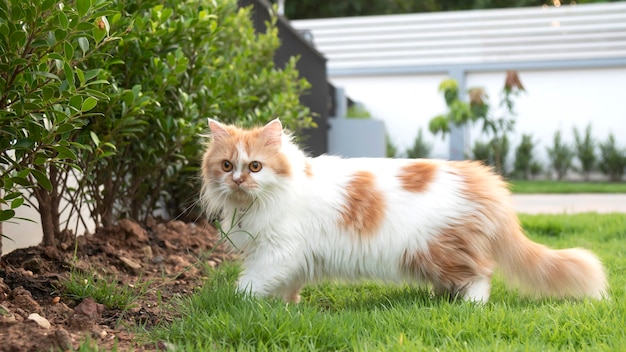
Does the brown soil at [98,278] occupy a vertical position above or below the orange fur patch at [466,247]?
below

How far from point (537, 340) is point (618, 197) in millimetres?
10491

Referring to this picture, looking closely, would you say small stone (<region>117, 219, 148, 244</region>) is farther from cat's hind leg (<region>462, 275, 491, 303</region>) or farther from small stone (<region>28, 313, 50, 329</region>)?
cat's hind leg (<region>462, 275, 491, 303</region>)

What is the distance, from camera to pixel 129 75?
13.4ft

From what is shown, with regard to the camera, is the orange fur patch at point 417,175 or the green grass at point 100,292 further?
the orange fur patch at point 417,175

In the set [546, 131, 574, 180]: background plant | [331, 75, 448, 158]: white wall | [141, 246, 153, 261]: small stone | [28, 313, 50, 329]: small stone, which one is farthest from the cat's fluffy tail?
[331, 75, 448, 158]: white wall

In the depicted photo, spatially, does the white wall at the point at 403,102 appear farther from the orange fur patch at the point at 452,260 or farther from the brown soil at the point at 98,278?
the orange fur patch at the point at 452,260

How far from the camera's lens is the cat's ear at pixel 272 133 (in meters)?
3.53

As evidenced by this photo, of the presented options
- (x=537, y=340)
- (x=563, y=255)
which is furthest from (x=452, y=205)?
(x=537, y=340)

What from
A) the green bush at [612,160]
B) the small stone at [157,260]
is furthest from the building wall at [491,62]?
the small stone at [157,260]

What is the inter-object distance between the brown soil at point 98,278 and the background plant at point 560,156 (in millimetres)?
14369

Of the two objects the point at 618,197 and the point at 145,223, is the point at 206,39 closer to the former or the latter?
the point at 145,223

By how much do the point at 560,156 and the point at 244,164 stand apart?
51.3ft

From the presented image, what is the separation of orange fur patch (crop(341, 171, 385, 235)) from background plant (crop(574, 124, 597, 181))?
49.8ft

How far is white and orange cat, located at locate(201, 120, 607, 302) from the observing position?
3.42 meters
